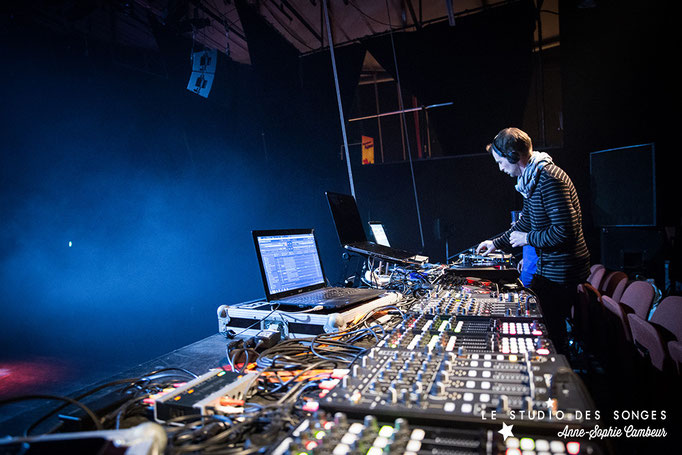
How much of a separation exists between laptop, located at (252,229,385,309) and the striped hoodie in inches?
41.3

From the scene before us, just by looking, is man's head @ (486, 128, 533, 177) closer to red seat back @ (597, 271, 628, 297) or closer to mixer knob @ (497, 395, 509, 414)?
red seat back @ (597, 271, 628, 297)

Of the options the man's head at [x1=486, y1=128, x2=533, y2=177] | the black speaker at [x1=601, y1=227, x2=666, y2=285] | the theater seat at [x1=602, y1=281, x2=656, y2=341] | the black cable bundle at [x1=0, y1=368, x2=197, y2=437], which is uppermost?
the man's head at [x1=486, y1=128, x2=533, y2=177]

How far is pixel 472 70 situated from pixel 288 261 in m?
5.05

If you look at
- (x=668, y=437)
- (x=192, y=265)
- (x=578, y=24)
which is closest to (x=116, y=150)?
(x=192, y=265)

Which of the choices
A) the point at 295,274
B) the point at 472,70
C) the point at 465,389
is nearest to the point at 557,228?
the point at 295,274

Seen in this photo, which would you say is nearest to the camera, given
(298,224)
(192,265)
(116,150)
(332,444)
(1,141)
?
(332,444)

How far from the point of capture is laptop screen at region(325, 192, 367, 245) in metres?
2.26

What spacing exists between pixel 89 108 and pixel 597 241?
6760 millimetres

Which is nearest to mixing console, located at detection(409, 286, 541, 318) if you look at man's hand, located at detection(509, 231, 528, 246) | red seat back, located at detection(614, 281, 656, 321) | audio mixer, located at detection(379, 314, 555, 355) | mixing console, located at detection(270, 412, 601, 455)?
audio mixer, located at detection(379, 314, 555, 355)

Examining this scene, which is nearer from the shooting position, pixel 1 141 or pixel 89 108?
pixel 1 141

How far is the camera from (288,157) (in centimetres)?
610

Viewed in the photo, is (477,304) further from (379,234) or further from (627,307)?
(379,234)

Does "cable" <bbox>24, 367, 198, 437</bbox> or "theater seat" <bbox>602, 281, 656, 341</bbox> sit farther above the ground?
"cable" <bbox>24, 367, 198, 437</bbox>

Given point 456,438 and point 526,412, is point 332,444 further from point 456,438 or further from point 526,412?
point 526,412
